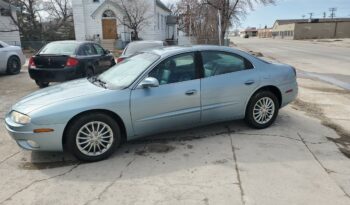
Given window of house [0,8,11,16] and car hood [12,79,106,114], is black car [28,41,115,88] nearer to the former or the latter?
car hood [12,79,106,114]

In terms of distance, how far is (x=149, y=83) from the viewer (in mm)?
4398

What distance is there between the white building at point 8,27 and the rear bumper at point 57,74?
24588 mm

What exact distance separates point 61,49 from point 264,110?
22.0ft

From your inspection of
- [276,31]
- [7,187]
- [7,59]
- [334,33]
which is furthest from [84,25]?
[276,31]

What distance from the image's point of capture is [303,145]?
4.82 metres

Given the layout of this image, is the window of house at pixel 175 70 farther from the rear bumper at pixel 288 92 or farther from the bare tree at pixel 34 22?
the bare tree at pixel 34 22

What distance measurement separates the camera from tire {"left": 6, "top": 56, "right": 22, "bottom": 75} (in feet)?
41.6

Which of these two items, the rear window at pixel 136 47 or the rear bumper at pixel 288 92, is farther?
the rear window at pixel 136 47

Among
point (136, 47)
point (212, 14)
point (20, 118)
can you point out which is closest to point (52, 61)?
point (136, 47)

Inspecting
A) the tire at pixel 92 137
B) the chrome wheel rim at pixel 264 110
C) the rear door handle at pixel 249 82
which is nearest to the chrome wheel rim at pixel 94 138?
the tire at pixel 92 137

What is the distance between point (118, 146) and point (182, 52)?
1.72m

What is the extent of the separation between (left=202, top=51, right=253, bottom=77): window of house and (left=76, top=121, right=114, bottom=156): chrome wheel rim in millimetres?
1756

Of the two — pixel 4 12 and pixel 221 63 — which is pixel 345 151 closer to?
pixel 221 63

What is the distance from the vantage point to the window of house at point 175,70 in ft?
15.4
